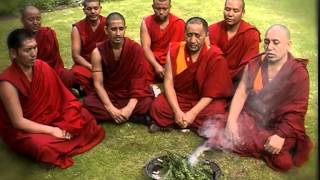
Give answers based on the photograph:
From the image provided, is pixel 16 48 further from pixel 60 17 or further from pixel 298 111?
pixel 60 17

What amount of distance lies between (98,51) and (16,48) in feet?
3.67

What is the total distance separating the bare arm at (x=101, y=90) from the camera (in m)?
4.68

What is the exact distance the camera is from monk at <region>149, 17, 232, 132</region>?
4.54 m

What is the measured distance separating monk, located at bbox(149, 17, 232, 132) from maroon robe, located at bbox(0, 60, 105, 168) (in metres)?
0.77

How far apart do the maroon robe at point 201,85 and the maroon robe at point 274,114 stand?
0.31 metres

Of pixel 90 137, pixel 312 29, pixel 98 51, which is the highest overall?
pixel 312 29

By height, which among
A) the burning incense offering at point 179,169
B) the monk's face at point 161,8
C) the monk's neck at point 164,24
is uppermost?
the monk's face at point 161,8

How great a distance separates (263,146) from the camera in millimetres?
3979

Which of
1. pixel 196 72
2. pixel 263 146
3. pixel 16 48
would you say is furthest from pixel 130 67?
pixel 263 146

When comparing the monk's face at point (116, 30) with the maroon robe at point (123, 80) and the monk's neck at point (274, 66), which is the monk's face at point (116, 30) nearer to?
the maroon robe at point (123, 80)

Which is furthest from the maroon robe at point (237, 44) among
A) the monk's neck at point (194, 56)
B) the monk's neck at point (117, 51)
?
the monk's neck at point (117, 51)

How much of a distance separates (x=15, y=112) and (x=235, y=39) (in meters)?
2.68

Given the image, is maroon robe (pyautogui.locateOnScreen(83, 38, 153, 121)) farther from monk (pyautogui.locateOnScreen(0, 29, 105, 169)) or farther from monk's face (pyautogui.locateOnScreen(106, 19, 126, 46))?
monk (pyautogui.locateOnScreen(0, 29, 105, 169))

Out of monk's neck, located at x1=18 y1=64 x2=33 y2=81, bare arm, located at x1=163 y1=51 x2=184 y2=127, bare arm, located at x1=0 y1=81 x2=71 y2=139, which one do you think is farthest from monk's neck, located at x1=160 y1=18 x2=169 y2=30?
bare arm, located at x1=0 y1=81 x2=71 y2=139
